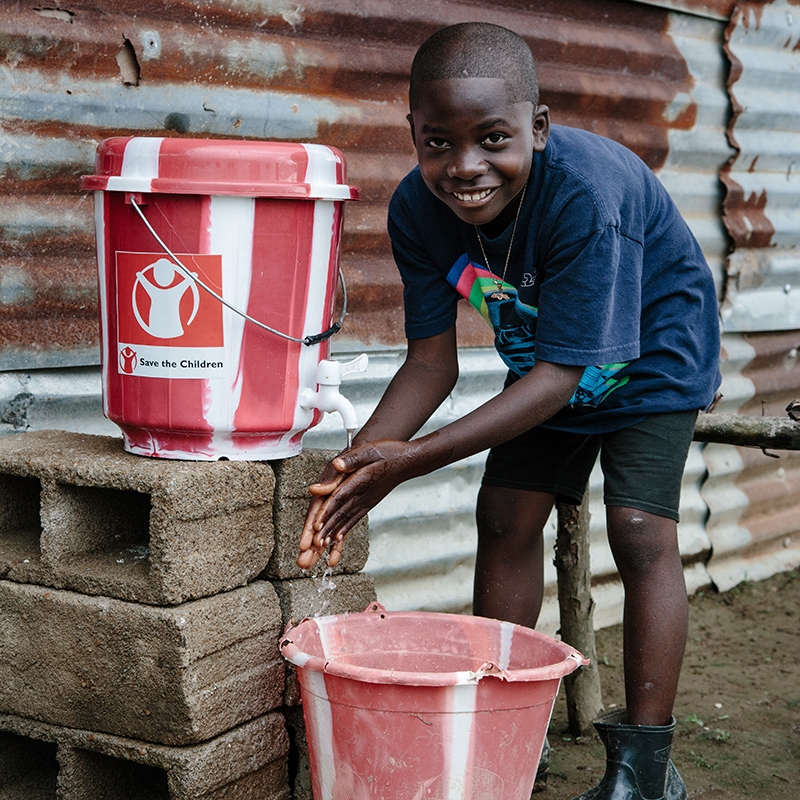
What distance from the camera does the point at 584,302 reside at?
7.23ft

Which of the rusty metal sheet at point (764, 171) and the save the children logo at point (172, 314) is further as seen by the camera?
the rusty metal sheet at point (764, 171)

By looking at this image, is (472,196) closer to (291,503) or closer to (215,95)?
(291,503)

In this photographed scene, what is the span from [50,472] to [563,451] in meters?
1.19

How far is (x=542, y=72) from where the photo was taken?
3.84 m

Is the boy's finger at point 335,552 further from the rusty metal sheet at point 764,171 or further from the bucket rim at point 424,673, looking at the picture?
the rusty metal sheet at point 764,171

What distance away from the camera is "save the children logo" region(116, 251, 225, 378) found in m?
2.29

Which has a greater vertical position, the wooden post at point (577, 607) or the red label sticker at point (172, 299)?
the red label sticker at point (172, 299)

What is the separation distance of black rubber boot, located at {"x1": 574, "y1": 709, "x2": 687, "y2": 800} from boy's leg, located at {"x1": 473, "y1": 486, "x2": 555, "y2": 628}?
Result: 445mm

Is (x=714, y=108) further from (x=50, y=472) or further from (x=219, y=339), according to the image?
(x=50, y=472)

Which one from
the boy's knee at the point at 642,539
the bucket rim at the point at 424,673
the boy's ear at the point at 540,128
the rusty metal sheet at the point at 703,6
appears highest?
the rusty metal sheet at the point at 703,6

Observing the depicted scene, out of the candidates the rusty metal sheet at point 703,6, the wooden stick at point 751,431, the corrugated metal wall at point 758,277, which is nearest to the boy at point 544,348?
the wooden stick at point 751,431

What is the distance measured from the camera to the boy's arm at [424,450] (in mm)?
2139

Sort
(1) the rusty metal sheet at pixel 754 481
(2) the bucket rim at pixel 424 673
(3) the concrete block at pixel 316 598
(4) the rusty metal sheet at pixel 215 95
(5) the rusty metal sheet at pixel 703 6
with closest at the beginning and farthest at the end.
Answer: (2) the bucket rim at pixel 424 673 < (3) the concrete block at pixel 316 598 < (4) the rusty metal sheet at pixel 215 95 < (5) the rusty metal sheet at pixel 703 6 < (1) the rusty metal sheet at pixel 754 481

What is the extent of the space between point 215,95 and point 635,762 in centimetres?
197
